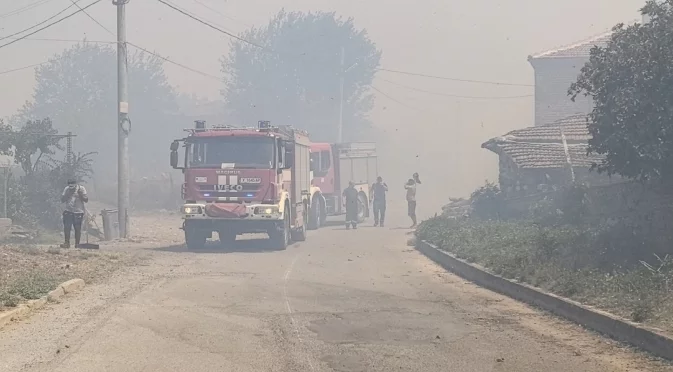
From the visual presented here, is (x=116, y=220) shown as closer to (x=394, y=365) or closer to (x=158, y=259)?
(x=158, y=259)

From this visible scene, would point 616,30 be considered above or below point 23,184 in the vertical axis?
above

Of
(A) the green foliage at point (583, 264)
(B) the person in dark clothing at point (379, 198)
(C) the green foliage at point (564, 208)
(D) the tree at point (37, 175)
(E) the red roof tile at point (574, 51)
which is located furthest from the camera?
(E) the red roof tile at point (574, 51)

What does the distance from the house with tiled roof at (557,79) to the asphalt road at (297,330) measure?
86.9ft

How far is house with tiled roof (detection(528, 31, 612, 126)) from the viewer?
1583 inches

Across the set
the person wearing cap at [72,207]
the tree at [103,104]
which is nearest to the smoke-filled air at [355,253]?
the person wearing cap at [72,207]

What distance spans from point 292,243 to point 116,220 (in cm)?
551

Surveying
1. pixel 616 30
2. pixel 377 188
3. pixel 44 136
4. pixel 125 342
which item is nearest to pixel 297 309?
pixel 125 342

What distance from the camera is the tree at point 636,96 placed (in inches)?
511

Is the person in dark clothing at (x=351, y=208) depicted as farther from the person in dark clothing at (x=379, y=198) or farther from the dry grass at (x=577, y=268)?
the dry grass at (x=577, y=268)

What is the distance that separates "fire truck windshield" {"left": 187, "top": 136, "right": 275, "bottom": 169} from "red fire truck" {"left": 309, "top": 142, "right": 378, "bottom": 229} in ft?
26.0

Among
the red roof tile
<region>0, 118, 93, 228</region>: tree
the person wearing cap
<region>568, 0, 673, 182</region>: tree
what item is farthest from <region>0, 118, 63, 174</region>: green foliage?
the red roof tile

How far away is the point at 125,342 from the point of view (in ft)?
28.8

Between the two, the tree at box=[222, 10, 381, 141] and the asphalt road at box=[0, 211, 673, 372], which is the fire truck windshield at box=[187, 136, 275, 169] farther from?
the tree at box=[222, 10, 381, 141]

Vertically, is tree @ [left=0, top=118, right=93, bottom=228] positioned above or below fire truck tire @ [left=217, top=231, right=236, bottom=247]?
above
